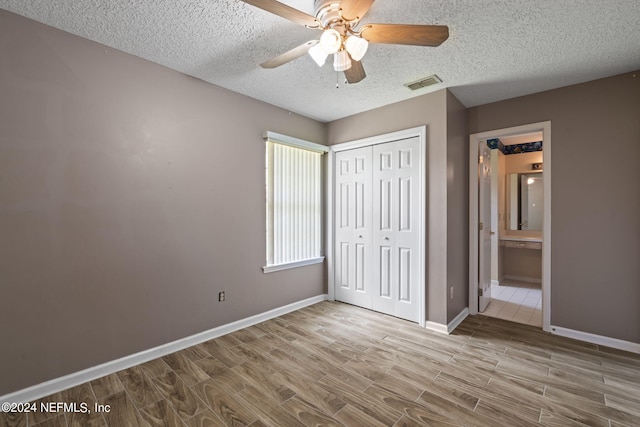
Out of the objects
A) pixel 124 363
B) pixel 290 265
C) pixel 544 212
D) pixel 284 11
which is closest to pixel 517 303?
pixel 544 212

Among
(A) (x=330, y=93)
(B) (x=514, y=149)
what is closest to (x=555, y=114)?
(A) (x=330, y=93)

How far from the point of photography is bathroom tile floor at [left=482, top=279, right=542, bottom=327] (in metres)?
3.37

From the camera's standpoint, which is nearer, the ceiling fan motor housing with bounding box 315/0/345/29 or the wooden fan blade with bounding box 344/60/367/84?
the ceiling fan motor housing with bounding box 315/0/345/29

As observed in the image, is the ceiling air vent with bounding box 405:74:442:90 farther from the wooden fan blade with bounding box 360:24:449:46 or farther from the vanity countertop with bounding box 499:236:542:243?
the vanity countertop with bounding box 499:236:542:243

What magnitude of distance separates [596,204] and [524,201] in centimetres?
286

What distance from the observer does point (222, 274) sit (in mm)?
2891

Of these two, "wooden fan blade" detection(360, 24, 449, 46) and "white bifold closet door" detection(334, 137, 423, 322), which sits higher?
"wooden fan blade" detection(360, 24, 449, 46)

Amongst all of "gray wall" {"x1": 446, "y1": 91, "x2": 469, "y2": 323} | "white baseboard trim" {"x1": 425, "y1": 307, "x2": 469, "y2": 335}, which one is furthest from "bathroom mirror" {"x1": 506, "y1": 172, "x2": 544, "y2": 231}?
"white baseboard trim" {"x1": 425, "y1": 307, "x2": 469, "y2": 335}

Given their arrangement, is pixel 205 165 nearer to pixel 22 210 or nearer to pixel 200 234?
pixel 200 234

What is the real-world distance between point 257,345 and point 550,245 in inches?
129

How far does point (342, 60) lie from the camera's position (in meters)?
1.73

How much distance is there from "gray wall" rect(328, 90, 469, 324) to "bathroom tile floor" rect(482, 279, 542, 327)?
27.2 inches

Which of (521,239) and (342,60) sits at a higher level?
(342,60)

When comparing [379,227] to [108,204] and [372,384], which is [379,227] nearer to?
[372,384]
